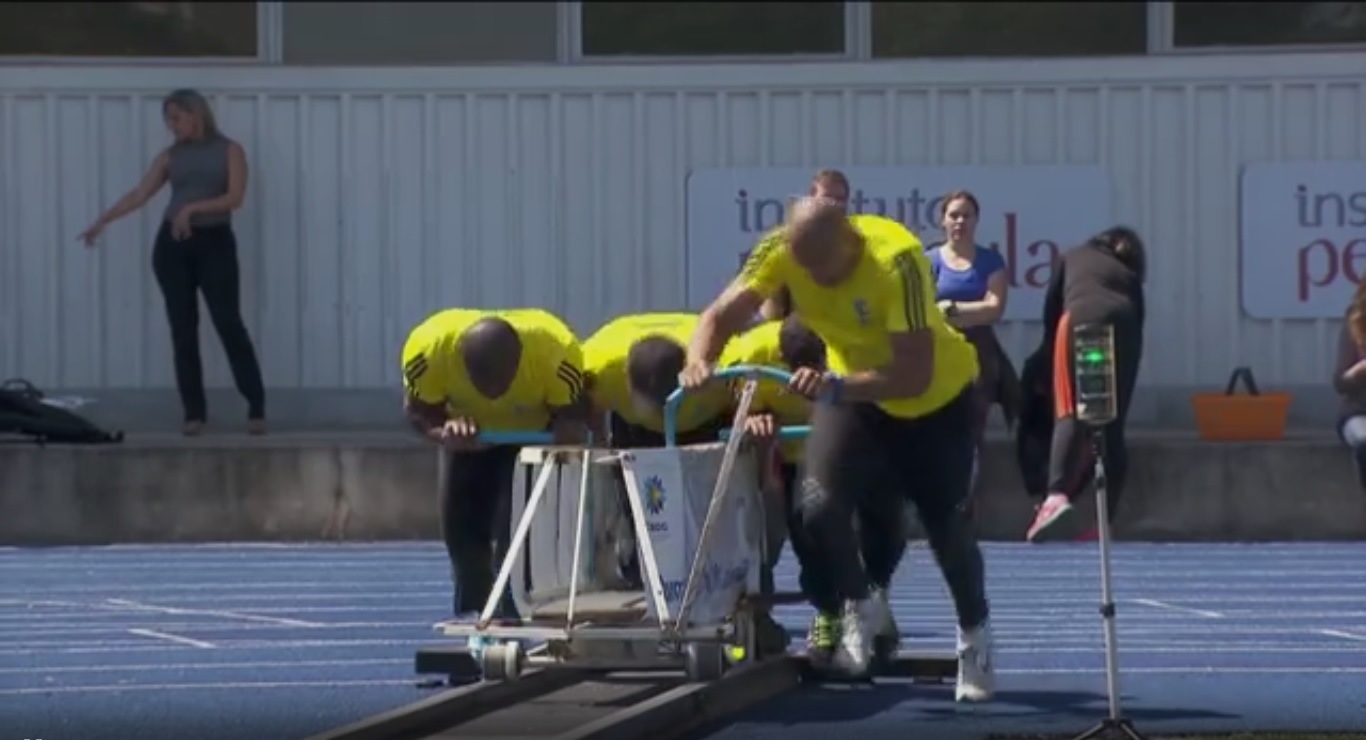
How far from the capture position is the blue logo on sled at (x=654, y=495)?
9977 millimetres

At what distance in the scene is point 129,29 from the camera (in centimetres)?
1917

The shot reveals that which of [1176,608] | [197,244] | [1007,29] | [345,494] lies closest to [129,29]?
[197,244]

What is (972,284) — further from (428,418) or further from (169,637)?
(169,637)

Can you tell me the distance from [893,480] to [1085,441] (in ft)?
15.7

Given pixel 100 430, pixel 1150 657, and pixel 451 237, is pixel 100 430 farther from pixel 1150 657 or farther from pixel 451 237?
pixel 1150 657

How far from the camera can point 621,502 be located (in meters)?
10.3

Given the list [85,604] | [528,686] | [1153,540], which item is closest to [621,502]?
[528,686]

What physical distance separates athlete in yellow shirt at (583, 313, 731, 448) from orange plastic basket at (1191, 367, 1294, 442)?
6.45 metres

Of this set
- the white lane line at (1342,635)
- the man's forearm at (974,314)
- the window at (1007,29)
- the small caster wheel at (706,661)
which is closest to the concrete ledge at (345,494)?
the man's forearm at (974,314)

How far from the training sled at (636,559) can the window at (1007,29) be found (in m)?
8.75

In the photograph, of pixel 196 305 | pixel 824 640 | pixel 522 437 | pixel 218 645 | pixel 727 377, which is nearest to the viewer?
pixel 727 377

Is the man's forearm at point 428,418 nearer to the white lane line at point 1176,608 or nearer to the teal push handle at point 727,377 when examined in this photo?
the teal push handle at point 727,377

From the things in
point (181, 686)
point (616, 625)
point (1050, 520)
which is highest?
point (1050, 520)

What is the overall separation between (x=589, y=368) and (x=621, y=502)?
983 mm
